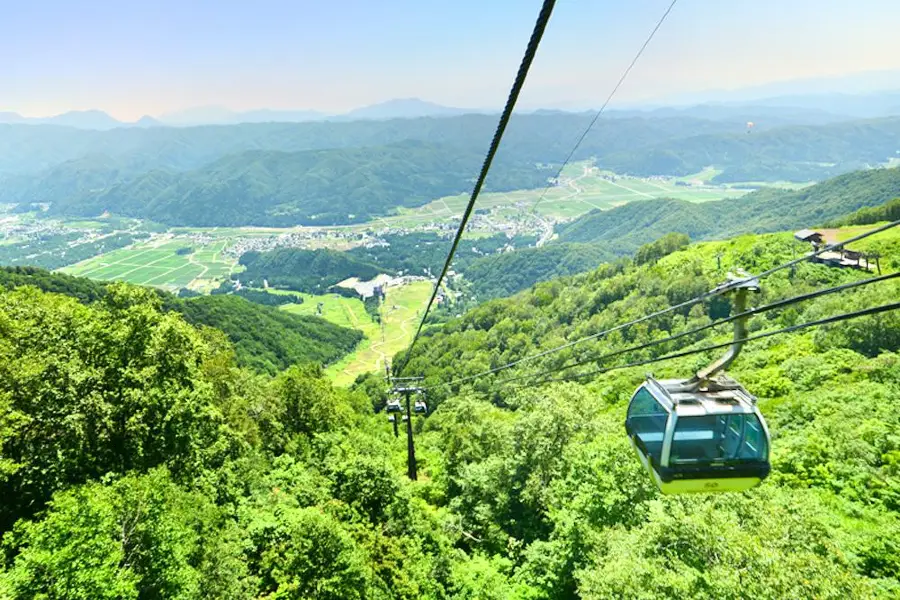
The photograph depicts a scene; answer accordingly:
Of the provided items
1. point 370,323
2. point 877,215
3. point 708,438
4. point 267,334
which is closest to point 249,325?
point 267,334

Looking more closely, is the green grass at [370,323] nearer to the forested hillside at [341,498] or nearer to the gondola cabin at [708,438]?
the forested hillside at [341,498]

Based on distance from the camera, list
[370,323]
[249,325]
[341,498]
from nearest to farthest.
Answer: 1. [341,498]
2. [249,325]
3. [370,323]

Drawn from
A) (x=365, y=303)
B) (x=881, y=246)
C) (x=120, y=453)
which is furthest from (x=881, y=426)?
(x=365, y=303)

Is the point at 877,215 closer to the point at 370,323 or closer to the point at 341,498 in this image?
the point at 341,498

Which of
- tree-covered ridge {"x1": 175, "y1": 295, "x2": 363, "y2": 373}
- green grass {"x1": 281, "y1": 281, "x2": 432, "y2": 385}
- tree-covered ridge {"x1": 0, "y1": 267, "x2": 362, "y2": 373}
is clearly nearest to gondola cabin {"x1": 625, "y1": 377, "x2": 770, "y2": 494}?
tree-covered ridge {"x1": 0, "y1": 267, "x2": 362, "y2": 373}

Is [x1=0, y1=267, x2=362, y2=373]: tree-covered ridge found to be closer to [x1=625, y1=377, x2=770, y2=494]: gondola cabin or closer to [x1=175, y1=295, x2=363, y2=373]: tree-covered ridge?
[x1=175, y1=295, x2=363, y2=373]: tree-covered ridge

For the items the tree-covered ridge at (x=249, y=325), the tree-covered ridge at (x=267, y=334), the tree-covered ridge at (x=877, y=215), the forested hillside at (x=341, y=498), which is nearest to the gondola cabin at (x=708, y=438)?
the forested hillside at (x=341, y=498)
